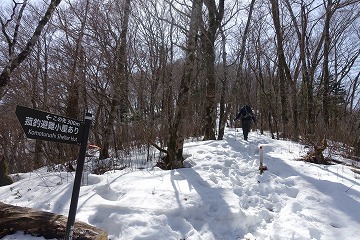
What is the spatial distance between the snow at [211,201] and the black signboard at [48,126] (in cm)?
157

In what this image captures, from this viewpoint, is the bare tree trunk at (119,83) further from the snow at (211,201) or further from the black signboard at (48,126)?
the black signboard at (48,126)

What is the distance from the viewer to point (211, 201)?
189 inches

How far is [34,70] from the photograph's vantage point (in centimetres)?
1327

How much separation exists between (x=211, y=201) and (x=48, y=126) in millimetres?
3071

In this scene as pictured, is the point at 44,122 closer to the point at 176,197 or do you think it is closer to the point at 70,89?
the point at 176,197

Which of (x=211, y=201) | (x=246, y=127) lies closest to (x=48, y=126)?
(x=211, y=201)

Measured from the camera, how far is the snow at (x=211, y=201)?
4027mm

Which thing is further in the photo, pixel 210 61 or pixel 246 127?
pixel 246 127

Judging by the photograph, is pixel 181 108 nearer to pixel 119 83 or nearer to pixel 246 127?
pixel 119 83

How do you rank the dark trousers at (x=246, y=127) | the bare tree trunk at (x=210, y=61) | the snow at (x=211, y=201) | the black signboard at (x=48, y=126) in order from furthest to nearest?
1. the dark trousers at (x=246, y=127)
2. the bare tree trunk at (x=210, y=61)
3. the snow at (x=211, y=201)
4. the black signboard at (x=48, y=126)

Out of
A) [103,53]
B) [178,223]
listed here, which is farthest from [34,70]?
[178,223]

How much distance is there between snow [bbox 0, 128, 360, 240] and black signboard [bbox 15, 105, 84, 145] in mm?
1570

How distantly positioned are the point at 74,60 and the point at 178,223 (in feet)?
20.9

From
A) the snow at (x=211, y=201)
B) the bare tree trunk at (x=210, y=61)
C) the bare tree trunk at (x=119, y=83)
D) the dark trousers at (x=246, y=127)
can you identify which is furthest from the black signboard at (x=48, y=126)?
the dark trousers at (x=246, y=127)
